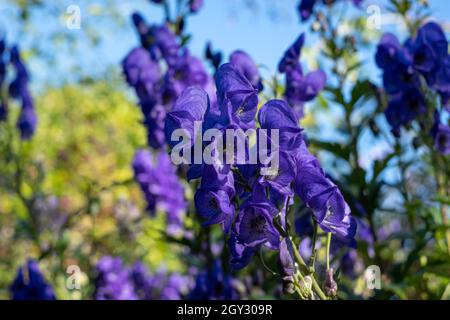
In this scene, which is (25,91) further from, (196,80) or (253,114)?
(253,114)

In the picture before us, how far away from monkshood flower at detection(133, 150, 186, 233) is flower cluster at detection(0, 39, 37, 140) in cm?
76

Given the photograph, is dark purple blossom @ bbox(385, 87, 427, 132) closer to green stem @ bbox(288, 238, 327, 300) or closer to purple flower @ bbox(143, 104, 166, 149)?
purple flower @ bbox(143, 104, 166, 149)

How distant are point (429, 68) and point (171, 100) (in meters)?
1.11

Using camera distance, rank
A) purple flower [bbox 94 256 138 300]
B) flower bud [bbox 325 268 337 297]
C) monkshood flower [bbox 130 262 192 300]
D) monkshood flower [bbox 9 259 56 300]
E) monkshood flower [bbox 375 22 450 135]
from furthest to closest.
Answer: monkshood flower [bbox 130 262 192 300]
purple flower [bbox 94 256 138 300]
monkshood flower [bbox 9 259 56 300]
monkshood flower [bbox 375 22 450 135]
flower bud [bbox 325 268 337 297]

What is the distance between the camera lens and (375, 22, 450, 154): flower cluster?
8.11ft

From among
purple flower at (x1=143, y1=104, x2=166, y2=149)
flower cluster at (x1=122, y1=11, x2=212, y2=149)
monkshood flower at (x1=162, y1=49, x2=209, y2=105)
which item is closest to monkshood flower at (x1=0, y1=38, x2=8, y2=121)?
flower cluster at (x1=122, y1=11, x2=212, y2=149)

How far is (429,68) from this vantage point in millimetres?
2453

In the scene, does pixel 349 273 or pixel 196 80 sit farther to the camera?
pixel 349 273

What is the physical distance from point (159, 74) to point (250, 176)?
1.63m

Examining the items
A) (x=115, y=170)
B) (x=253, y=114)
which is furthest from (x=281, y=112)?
(x=115, y=170)

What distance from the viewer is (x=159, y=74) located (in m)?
3.05

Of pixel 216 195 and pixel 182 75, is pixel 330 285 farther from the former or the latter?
pixel 182 75

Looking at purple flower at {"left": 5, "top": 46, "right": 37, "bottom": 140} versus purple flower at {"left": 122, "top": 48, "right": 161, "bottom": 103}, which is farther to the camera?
purple flower at {"left": 5, "top": 46, "right": 37, "bottom": 140}
